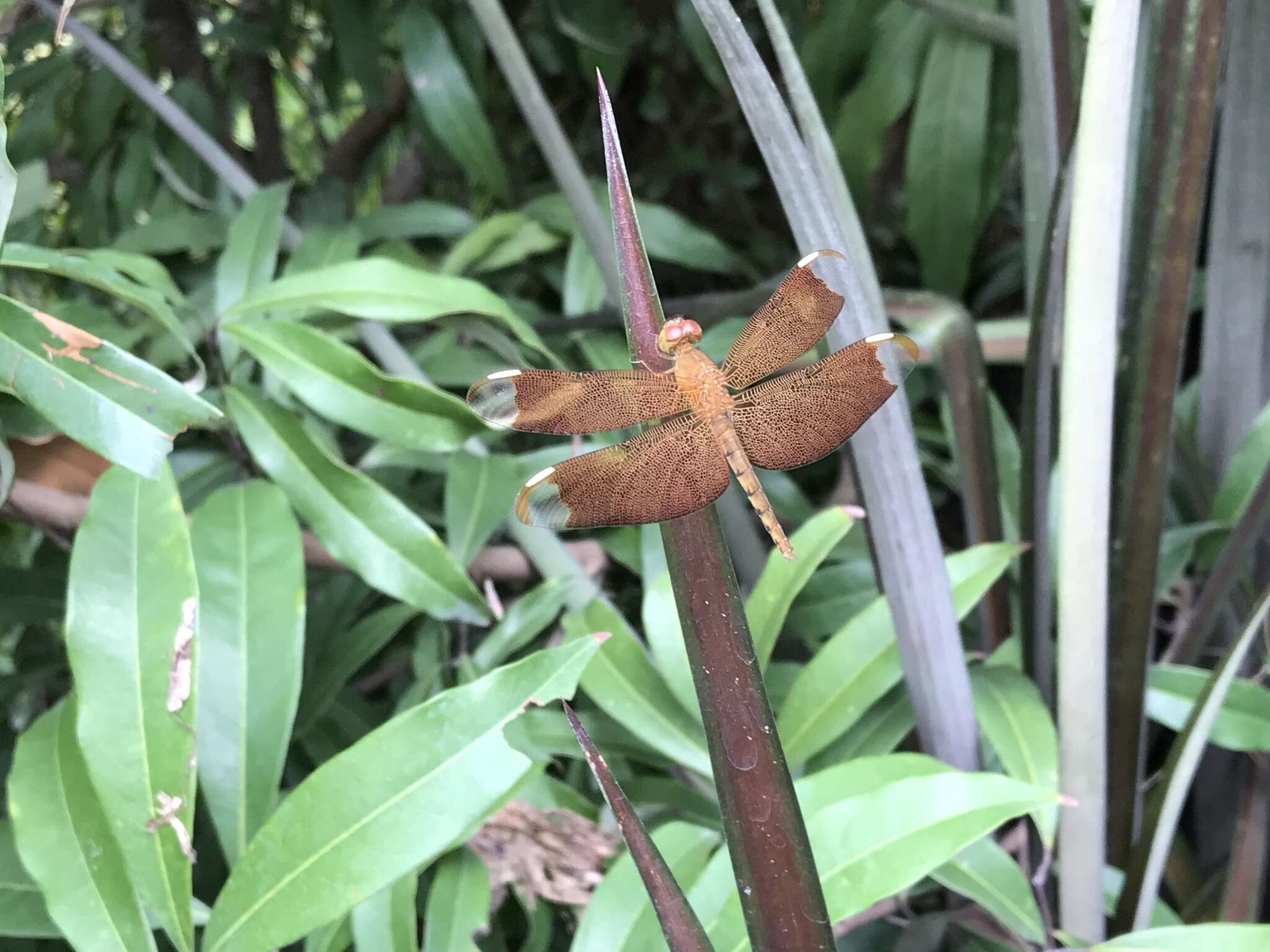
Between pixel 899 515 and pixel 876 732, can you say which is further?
pixel 876 732

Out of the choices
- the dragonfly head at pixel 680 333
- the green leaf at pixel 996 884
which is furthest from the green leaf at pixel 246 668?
the green leaf at pixel 996 884

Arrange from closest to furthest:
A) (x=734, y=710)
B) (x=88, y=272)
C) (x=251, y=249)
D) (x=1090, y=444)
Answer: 1. (x=734, y=710)
2. (x=1090, y=444)
3. (x=88, y=272)
4. (x=251, y=249)

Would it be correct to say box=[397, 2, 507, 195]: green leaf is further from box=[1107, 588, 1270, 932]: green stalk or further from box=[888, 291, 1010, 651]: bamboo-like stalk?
box=[1107, 588, 1270, 932]: green stalk

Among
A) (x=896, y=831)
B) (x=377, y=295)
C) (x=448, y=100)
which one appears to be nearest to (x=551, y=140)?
(x=377, y=295)

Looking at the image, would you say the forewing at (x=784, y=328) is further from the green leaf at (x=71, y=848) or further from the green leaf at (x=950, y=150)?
the green leaf at (x=71, y=848)

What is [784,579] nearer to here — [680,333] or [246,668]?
[680,333]

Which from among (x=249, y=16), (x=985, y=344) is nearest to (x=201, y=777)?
(x=985, y=344)
